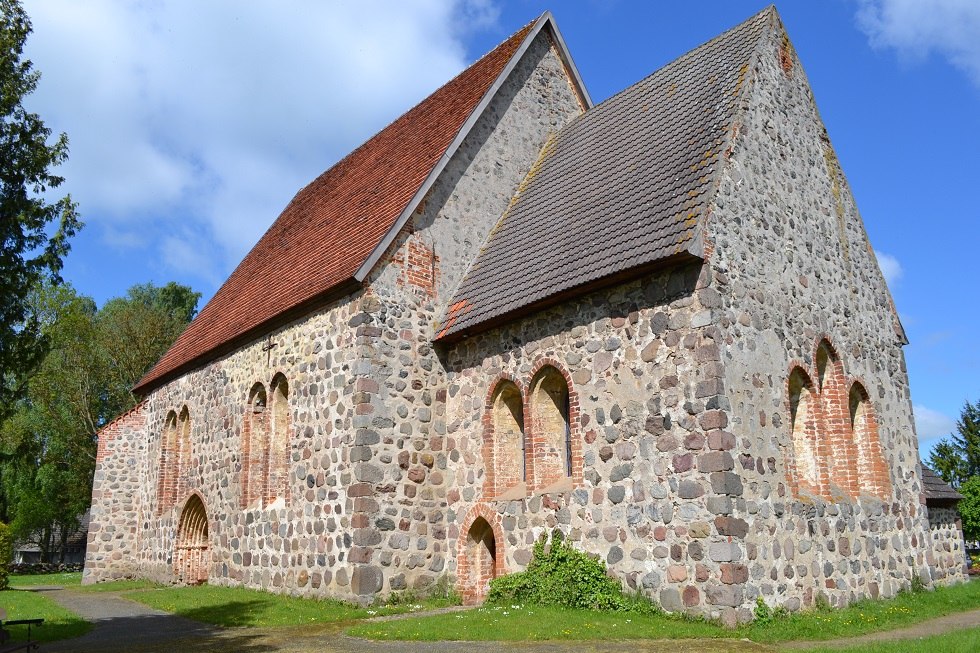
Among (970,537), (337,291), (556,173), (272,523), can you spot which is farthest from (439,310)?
(970,537)

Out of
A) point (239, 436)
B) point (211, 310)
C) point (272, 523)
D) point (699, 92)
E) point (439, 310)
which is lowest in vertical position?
point (272, 523)

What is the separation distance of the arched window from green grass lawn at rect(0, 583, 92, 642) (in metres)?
3.70

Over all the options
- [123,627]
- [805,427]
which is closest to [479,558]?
[123,627]

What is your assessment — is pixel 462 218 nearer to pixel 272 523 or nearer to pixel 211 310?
pixel 272 523

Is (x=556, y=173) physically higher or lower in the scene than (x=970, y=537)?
higher

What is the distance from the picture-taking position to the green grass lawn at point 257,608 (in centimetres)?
1133

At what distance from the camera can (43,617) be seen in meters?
12.4

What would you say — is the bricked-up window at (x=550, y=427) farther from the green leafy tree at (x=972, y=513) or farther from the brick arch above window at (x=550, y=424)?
the green leafy tree at (x=972, y=513)

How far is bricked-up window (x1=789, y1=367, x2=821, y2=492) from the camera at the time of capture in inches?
460

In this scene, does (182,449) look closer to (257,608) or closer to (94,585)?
(94,585)

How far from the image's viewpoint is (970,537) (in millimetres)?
26922

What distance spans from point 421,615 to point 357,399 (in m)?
3.61

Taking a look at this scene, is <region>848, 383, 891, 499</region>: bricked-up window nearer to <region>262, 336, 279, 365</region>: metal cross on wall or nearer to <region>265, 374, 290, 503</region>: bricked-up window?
<region>265, 374, 290, 503</region>: bricked-up window

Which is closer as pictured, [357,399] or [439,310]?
[357,399]
